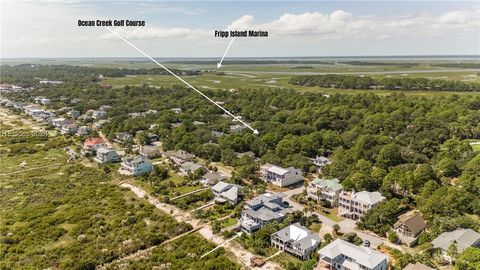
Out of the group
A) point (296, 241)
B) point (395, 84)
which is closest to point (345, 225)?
point (296, 241)

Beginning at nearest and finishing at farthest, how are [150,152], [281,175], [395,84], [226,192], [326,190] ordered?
1. [326,190]
2. [226,192]
3. [281,175]
4. [150,152]
5. [395,84]

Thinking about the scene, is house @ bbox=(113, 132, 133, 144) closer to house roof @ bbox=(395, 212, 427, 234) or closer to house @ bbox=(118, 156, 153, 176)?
house @ bbox=(118, 156, 153, 176)

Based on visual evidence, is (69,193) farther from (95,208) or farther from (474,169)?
(474,169)

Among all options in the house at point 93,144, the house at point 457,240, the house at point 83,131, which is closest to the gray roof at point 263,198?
the house at point 457,240

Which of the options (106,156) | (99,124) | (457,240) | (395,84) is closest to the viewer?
(457,240)

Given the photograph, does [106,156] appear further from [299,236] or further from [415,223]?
[415,223]

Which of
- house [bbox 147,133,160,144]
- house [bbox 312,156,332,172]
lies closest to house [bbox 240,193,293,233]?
house [bbox 312,156,332,172]

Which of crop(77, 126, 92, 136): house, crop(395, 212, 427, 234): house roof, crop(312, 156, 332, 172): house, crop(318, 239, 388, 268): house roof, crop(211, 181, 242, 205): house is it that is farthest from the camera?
crop(77, 126, 92, 136): house
